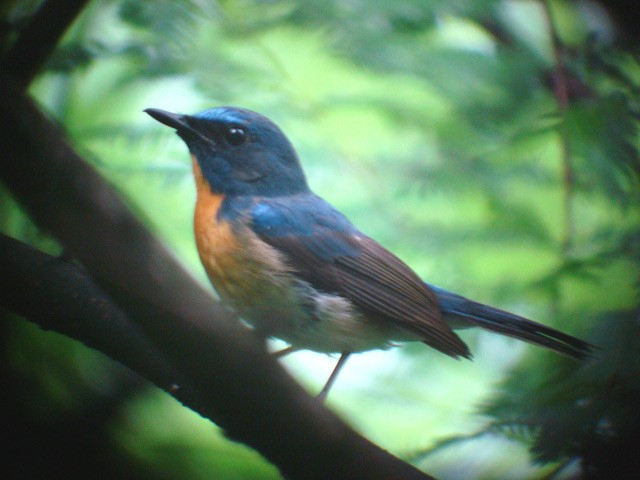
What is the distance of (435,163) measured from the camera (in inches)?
135

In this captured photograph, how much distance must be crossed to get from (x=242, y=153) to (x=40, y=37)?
87 centimetres

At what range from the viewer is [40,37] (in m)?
1.92

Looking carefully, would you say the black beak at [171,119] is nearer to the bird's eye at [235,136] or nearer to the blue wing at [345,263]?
the bird's eye at [235,136]

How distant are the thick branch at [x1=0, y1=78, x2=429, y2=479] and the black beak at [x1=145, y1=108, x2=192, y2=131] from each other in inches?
45.5

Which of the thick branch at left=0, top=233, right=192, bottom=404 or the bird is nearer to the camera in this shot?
the thick branch at left=0, top=233, right=192, bottom=404

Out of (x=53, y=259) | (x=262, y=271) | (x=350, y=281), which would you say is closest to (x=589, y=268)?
(x=350, y=281)

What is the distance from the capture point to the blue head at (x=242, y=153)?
2.46m

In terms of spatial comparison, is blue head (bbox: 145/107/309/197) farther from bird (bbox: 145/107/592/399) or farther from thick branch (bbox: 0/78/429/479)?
thick branch (bbox: 0/78/429/479)

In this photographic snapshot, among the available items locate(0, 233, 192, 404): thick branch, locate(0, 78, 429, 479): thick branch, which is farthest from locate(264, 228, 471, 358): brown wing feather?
locate(0, 78, 429, 479): thick branch

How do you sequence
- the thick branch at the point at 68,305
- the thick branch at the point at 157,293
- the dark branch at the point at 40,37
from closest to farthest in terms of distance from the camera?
the thick branch at the point at 157,293, the thick branch at the point at 68,305, the dark branch at the point at 40,37

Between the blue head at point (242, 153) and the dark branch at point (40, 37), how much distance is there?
1.72ft

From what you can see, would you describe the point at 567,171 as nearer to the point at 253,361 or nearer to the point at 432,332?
the point at 432,332

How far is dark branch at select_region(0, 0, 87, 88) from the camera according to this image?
183 centimetres

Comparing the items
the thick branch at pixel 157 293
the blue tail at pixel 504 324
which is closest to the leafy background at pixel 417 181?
the blue tail at pixel 504 324
